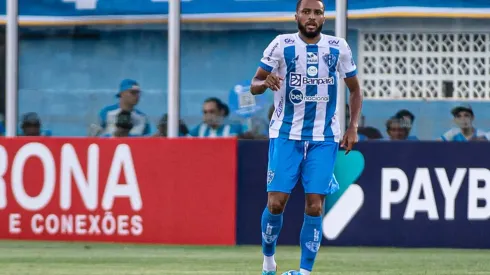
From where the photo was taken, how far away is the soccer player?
27.6 feet

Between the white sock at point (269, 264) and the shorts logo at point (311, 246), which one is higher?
the shorts logo at point (311, 246)

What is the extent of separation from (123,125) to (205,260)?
294cm

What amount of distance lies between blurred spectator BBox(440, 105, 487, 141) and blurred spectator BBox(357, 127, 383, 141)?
631 millimetres

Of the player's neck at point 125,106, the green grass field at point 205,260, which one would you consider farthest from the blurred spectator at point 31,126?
the green grass field at point 205,260

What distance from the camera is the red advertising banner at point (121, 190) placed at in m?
12.4

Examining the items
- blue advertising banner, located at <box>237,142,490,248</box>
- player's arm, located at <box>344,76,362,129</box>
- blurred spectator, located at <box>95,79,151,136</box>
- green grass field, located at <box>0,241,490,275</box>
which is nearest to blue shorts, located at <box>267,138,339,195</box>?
player's arm, located at <box>344,76,362,129</box>

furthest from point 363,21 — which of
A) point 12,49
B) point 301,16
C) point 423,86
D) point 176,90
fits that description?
point 301,16

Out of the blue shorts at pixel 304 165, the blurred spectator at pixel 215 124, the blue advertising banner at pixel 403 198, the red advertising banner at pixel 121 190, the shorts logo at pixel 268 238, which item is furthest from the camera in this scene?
the blurred spectator at pixel 215 124

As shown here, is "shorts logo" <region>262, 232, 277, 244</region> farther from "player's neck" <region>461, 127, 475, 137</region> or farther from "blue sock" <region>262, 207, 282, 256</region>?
"player's neck" <region>461, 127, 475, 137</region>

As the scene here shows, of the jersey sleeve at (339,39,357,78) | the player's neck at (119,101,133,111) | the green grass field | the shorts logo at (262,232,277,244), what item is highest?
the jersey sleeve at (339,39,357,78)

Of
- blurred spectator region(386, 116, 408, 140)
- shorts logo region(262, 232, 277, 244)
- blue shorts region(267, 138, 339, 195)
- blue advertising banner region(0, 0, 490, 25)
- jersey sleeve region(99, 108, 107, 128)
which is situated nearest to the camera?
blue shorts region(267, 138, 339, 195)

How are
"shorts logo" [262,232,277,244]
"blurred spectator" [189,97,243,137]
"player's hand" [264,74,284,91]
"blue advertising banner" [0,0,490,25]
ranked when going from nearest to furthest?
"player's hand" [264,74,284,91], "shorts logo" [262,232,277,244], "blue advertising banner" [0,0,490,25], "blurred spectator" [189,97,243,137]

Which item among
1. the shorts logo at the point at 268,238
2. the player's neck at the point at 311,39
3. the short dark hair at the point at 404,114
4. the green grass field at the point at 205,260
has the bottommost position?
the green grass field at the point at 205,260

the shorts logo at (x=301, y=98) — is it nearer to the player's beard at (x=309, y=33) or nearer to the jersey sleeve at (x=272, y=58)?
the jersey sleeve at (x=272, y=58)
